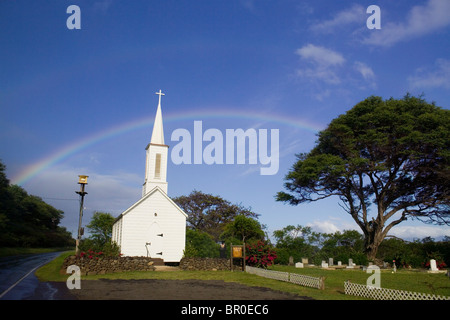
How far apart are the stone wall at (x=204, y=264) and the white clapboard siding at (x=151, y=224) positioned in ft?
13.2

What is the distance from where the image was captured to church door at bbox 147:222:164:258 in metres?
31.2

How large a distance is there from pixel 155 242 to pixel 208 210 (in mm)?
30167

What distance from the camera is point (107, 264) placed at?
24094mm

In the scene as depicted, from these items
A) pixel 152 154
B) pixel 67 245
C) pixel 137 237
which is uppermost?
pixel 152 154

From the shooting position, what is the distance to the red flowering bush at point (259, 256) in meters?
26.9

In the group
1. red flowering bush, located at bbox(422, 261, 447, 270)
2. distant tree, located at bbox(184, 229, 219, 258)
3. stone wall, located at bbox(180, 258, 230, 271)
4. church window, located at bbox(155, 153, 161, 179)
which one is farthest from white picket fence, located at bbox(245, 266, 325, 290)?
red flowering bush, located at bbox(422, 261, 447, 270)

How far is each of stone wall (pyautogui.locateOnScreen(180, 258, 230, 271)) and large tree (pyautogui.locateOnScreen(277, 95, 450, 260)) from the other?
15.5 metres

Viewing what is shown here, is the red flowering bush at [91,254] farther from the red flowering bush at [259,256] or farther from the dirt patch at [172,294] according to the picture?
the red flowering bush at [259,256]

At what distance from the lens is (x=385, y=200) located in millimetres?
39312

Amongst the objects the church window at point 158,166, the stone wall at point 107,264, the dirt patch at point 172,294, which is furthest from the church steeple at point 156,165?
the dirt patch at point 172,294

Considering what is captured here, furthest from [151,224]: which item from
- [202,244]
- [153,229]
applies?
[202,244]
